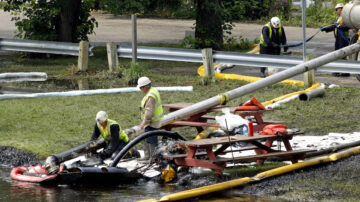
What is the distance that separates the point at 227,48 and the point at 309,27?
29.9ft

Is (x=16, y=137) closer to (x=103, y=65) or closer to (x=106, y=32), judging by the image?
(x=103, y=65)

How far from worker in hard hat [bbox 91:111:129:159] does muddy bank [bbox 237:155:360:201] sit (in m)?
2.71

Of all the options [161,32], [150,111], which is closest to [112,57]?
[150,111]

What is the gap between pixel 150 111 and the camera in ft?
37.7

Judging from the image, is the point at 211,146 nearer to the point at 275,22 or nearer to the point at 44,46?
the point at 275,22

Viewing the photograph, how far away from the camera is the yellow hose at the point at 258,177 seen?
956 centimetres

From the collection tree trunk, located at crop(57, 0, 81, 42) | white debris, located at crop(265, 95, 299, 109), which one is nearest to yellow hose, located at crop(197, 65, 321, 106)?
white debris, located at crop(265, 95, 299, 109)

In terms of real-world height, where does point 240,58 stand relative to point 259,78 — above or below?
above

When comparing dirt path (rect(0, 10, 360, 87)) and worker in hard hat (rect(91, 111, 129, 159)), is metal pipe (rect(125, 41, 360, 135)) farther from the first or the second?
dirt path (rect(0, 10, 360, 87))

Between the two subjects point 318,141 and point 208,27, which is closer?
point 318,141

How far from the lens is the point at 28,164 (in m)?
12.3

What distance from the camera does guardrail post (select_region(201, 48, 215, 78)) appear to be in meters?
18.9

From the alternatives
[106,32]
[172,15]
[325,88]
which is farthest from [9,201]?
[172,15]

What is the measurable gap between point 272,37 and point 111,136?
871 cm
